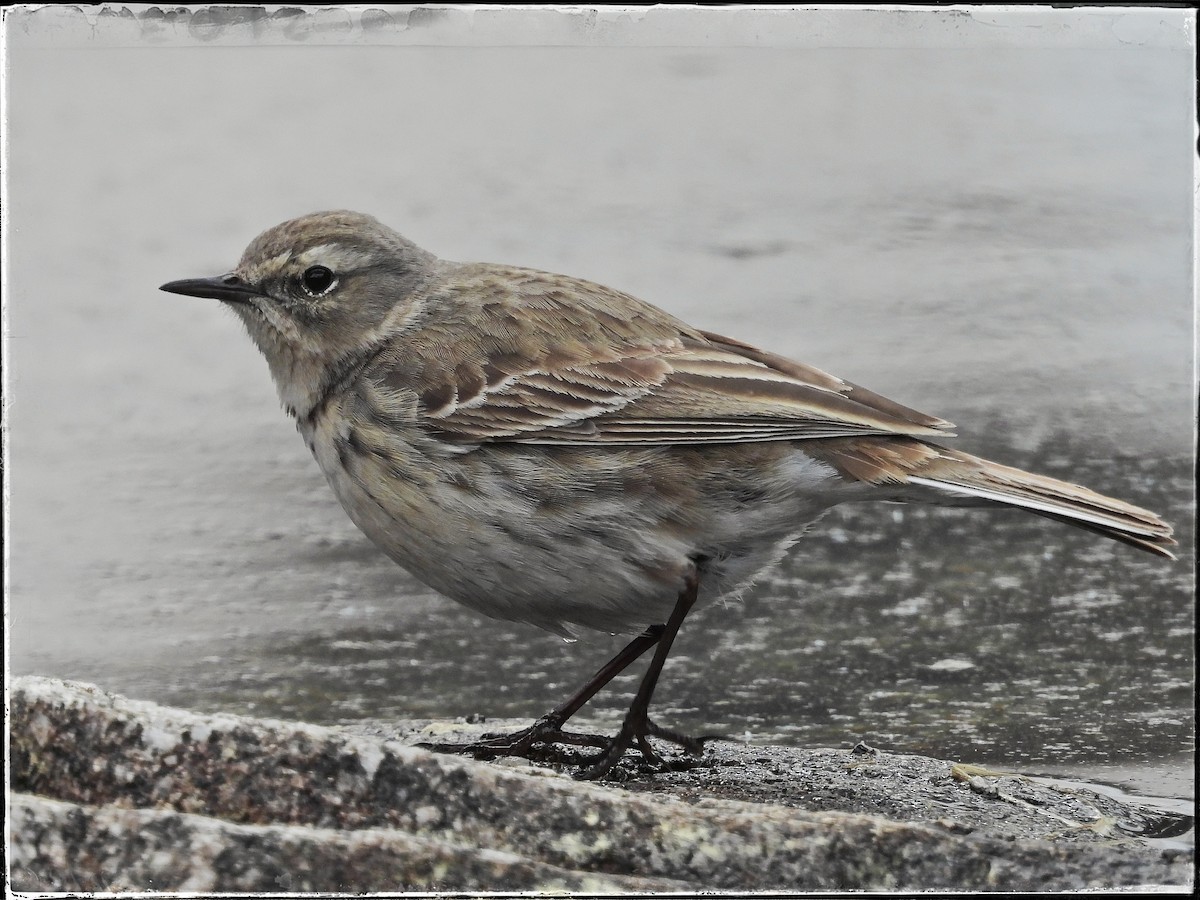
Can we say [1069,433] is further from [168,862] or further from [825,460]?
[168,862]

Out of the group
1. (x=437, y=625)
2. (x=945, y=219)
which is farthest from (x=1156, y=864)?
(x=945, y=219)

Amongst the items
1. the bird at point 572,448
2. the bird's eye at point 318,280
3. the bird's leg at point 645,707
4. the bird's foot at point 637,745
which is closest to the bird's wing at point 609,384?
the bird at point 572,448

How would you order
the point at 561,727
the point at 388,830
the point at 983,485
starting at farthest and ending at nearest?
the point at 561,727 → the point at 983,485 → the point at 388,830

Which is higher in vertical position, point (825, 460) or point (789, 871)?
point (825, 460)

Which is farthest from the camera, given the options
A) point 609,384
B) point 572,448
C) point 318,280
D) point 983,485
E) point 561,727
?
point 561,727

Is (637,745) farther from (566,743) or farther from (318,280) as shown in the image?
(318,280)

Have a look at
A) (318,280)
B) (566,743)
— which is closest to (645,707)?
(566,743)
